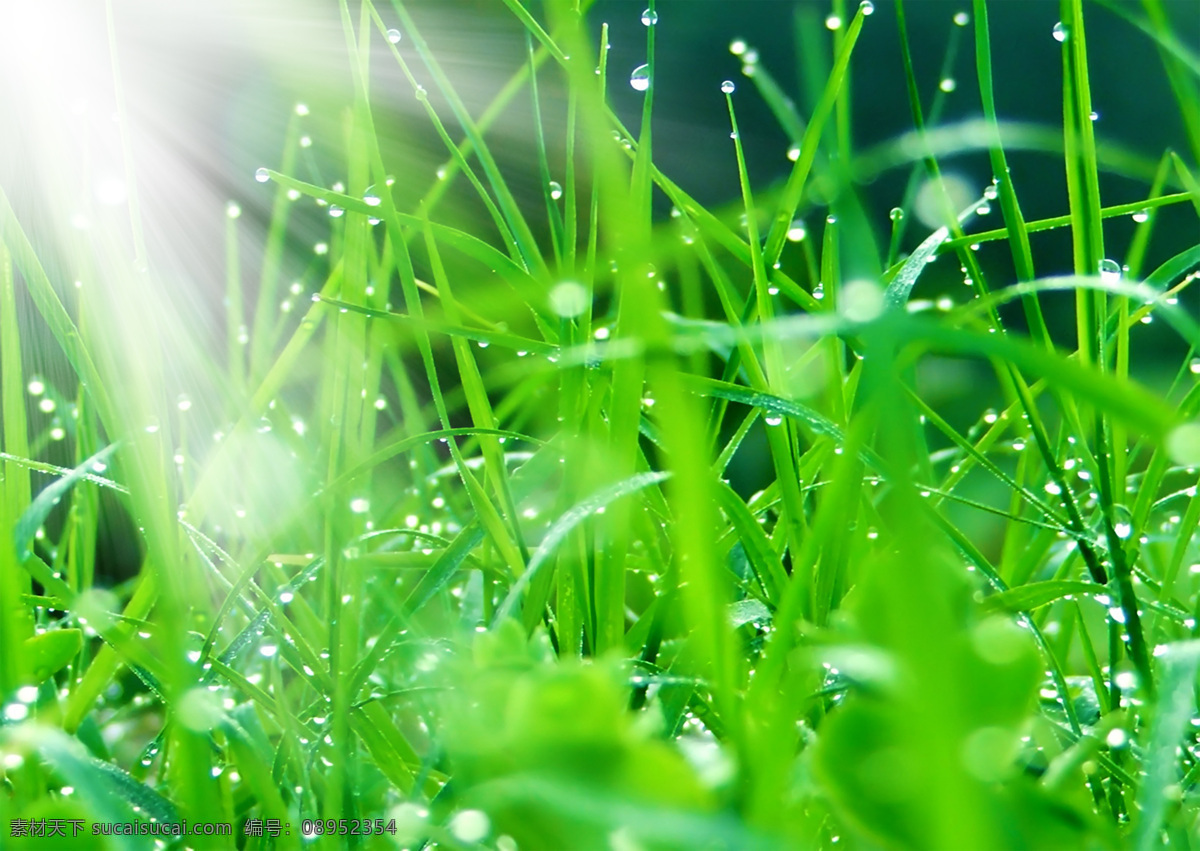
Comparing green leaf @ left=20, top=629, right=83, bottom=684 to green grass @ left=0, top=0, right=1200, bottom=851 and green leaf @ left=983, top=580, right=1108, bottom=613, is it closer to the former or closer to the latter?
green grass @ left=0, top=0, right=1200, bottom=851

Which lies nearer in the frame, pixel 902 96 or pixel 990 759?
pixel 990 759

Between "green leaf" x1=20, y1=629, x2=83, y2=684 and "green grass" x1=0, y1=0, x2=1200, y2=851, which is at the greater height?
"green grass" x1=0, y1=0, x2=1200, y2=851

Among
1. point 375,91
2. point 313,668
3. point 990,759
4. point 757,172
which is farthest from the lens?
point 757,172

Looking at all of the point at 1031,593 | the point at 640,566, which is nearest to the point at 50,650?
the point at 640,566

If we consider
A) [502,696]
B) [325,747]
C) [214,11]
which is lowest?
[325,747]

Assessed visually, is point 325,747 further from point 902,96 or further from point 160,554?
point 902,96

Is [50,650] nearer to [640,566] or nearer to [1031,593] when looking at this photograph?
[640,566]

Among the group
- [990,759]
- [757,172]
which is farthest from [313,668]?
[757,172]

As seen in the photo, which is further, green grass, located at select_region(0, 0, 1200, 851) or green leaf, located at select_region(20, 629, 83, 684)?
green leaf, located at select_region(20, 629, 83, 684)

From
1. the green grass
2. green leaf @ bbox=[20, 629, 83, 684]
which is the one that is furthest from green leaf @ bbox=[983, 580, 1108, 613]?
green leaf @ bbox=[20, 629, 83, 684]
